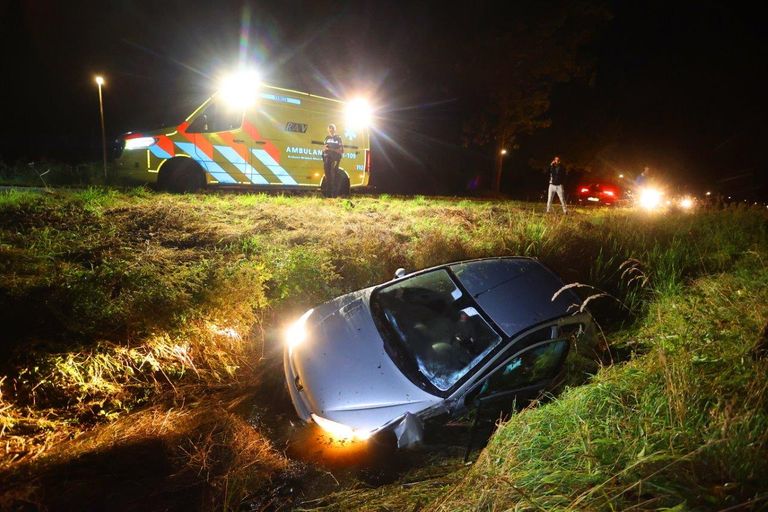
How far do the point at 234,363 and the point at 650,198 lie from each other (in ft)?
39.6

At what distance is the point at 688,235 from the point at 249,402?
24.3 feet

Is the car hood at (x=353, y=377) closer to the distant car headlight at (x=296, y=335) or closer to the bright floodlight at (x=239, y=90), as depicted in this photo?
the distant car headlight at (x=296, y=335)

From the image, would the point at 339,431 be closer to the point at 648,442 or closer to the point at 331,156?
A: the point at 648,442

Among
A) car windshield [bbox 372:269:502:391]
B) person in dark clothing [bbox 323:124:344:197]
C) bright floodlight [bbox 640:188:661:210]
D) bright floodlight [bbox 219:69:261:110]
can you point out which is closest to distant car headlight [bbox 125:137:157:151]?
bright floodlight [bbox 219:69:261:110]

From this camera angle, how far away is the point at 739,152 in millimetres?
31094

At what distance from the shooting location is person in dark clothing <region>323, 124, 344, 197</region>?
30.3 ft

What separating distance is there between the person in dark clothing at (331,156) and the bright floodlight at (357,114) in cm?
67

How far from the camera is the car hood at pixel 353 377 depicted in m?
2.85

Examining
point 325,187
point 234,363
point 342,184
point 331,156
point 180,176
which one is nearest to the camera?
point 234,363

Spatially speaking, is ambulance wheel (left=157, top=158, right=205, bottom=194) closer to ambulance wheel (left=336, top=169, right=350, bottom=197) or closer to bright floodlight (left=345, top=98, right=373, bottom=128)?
ambulance wheel (left=336, top=169, right=350, bottom=197)

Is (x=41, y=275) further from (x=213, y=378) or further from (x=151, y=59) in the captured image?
(x=151, y=59)

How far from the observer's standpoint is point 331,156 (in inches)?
373

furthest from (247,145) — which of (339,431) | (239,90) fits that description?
(339,431)

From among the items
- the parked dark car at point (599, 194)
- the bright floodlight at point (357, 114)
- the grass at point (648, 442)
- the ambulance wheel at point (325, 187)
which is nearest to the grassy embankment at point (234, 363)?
the grass at point (648, 442)
